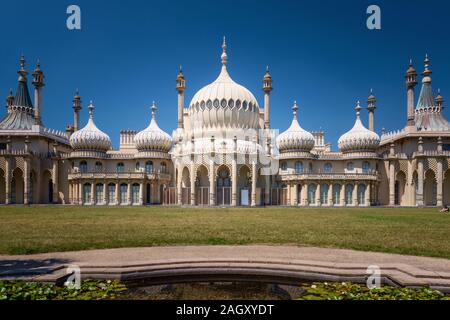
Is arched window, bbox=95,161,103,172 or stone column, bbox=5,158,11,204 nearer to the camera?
stone column, bbox=5,158,11,204

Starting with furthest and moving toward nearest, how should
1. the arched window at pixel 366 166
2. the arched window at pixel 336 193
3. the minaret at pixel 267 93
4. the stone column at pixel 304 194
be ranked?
the minaret at pixel 267 93 → the arched window at pixel 366 166 → the stone column at pixel 304 194 → the arched window at pixel 336 193

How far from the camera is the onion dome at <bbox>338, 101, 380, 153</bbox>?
169 feet

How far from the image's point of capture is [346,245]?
1228cm

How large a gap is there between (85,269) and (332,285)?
18.3 ft

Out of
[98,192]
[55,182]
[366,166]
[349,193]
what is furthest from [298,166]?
[55,182]

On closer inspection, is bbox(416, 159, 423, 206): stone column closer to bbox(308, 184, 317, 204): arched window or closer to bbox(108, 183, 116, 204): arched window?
bbox(308, 184, 317, 204): arched window

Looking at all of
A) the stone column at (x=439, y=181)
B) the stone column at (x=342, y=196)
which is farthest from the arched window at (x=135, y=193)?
the stone column at (x=439, y=181)

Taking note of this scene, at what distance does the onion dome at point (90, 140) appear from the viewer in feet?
173

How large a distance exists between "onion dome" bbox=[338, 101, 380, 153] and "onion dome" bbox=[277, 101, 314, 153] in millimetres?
5389

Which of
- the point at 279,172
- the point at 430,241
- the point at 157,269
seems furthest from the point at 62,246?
the point at 279,172

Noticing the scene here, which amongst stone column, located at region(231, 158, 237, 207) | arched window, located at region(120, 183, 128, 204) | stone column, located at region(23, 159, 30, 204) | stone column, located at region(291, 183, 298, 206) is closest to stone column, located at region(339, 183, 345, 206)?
stone column, located at region(291, 183, 298, 206)

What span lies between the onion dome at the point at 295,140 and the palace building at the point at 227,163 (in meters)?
0.17

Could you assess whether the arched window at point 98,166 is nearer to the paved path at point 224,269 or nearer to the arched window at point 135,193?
the arched window at point 135,193
